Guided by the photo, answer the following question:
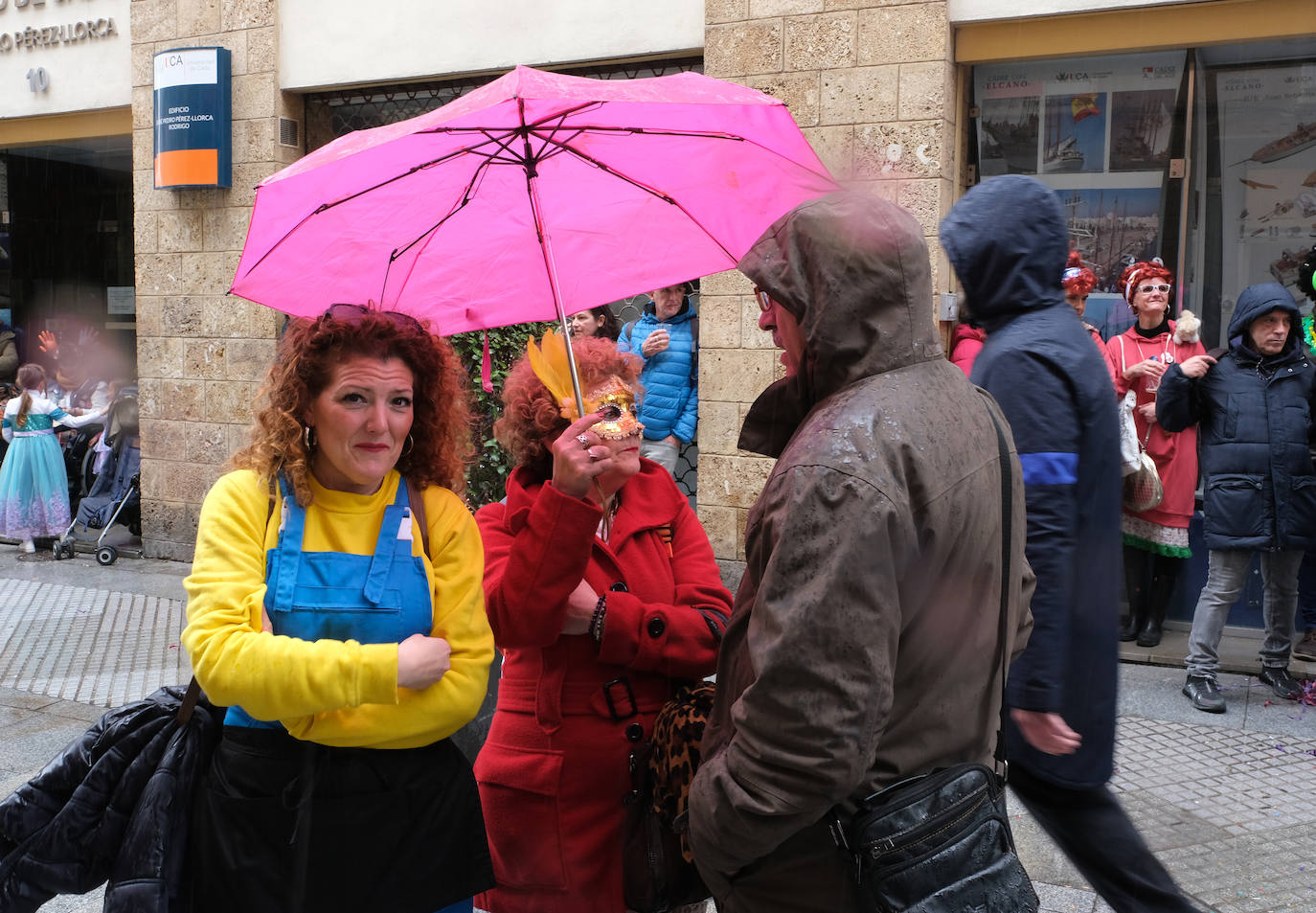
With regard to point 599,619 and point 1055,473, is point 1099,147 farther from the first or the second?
point 599,619

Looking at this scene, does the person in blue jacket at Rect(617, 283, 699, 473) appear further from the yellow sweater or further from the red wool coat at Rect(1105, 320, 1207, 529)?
the yellow sweater

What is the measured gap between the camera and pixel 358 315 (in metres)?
2.43

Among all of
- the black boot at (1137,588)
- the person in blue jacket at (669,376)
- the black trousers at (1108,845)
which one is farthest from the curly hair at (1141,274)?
the black trousers at (1108,845)

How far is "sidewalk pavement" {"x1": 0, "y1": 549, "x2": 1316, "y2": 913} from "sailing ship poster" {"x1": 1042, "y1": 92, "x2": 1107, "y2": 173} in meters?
2.90

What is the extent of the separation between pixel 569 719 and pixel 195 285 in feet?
25.8

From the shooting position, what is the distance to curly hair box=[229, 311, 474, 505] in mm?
2330

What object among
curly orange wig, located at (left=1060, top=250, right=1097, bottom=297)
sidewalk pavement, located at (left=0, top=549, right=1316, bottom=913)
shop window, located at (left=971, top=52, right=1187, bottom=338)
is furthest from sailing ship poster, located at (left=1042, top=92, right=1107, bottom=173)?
sidewalk pavement, located at (left=0, top=549, right=1316, bottom=913)

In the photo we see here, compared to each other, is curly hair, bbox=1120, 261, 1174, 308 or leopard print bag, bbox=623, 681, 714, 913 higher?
curly hair, bbox=1120, 261, 1174, 308

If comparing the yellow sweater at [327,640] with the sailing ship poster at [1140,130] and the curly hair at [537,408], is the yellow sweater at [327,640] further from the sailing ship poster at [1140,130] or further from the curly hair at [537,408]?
the sailing ship poster at [1140,130]

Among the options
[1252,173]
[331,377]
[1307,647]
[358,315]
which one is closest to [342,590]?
[331,377]

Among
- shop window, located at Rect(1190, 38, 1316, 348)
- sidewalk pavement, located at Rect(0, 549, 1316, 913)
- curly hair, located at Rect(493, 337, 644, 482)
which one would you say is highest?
shop window, located at Rect(1190, 38, 1316, 348)

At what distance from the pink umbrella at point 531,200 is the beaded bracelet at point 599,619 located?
69 centimetres

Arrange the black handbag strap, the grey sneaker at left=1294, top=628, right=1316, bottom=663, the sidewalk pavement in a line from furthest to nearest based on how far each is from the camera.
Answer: the grey sneaker at left=1294, top=628, right=1316, bottom=663 → the sidewalk pavement → the black handbag strap

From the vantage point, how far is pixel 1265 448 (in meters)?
5.76
